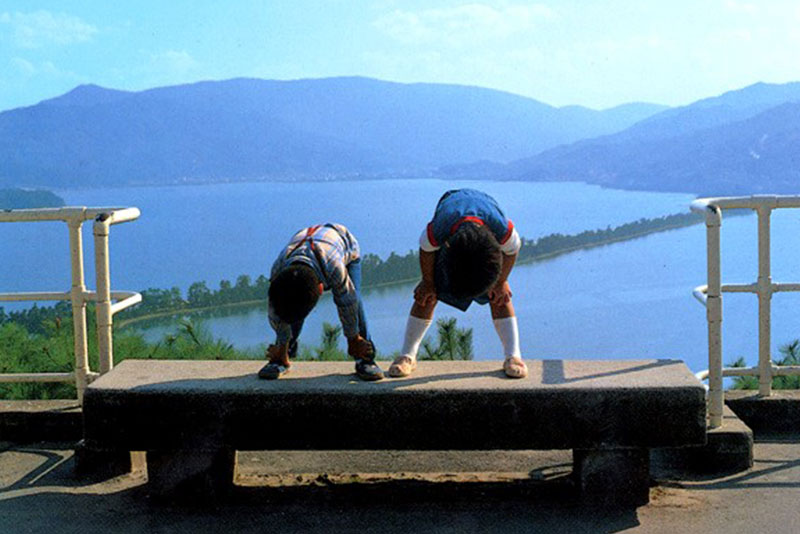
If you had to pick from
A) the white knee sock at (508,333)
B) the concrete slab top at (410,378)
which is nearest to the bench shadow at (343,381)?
the concrete slab top at (410,378)

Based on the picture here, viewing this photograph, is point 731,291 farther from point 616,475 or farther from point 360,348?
point 360,348

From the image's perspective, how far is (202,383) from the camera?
4.33m

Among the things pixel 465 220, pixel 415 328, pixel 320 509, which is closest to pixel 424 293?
pixel 415 328

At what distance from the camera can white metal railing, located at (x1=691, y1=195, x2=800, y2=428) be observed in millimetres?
4770

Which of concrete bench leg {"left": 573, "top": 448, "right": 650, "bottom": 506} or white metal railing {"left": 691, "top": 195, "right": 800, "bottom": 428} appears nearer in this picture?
concrete bench leg {"left": 573, "top": 448, "right": 650, "bottom": 506}

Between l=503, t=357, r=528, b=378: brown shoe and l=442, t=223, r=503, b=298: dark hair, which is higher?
l=442, t=223, r=503, b=298: dark hair

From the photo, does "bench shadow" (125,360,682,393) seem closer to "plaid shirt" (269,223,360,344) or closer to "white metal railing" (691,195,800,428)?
"plaid shirt" (269,223,360,344)

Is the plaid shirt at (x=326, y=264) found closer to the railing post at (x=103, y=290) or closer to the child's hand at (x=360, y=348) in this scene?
the child's hand at (x=360, y=348)

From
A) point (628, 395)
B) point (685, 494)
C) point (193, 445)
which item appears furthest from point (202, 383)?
point (685, 494)

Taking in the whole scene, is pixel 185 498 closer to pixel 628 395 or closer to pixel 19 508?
pixel 19 508

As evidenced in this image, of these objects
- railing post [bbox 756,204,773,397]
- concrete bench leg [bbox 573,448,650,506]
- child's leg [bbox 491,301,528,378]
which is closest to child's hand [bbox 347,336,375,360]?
child's leg [bbox 491,301,528,378]

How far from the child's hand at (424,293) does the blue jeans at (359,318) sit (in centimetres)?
25

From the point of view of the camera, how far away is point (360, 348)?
4523 mm

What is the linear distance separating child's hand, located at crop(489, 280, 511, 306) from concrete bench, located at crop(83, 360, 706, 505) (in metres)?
0.42
